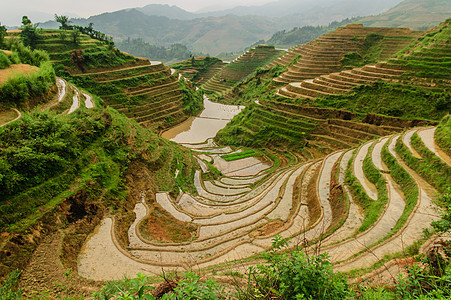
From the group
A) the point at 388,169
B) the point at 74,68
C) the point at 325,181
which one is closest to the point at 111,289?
the point at 325,181

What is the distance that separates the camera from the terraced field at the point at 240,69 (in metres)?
67.1

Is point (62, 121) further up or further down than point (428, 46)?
further down

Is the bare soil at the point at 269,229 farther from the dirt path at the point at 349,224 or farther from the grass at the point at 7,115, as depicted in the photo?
the grass at the point at 7,115

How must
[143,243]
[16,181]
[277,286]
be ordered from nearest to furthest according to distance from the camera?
[277,286] → [16,181] → [143,243]

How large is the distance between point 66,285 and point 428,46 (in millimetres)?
41193

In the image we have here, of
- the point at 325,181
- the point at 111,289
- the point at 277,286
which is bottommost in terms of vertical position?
the point at 325,181

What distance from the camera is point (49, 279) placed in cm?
760

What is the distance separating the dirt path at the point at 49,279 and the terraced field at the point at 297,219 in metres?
0.98

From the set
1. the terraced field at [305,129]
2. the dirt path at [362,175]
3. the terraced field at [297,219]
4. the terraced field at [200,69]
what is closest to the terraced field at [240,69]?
the terraced field at [200,69]

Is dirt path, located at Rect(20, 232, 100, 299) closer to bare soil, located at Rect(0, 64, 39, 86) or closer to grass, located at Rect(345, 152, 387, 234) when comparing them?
grass, located at Rect(345, 152, 387, 234)

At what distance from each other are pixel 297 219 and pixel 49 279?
11.3 meters

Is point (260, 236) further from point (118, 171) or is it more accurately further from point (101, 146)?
point (101, 146)

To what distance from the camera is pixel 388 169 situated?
1427 cm

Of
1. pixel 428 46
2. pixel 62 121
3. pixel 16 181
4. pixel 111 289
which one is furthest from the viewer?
pixel 428 46
